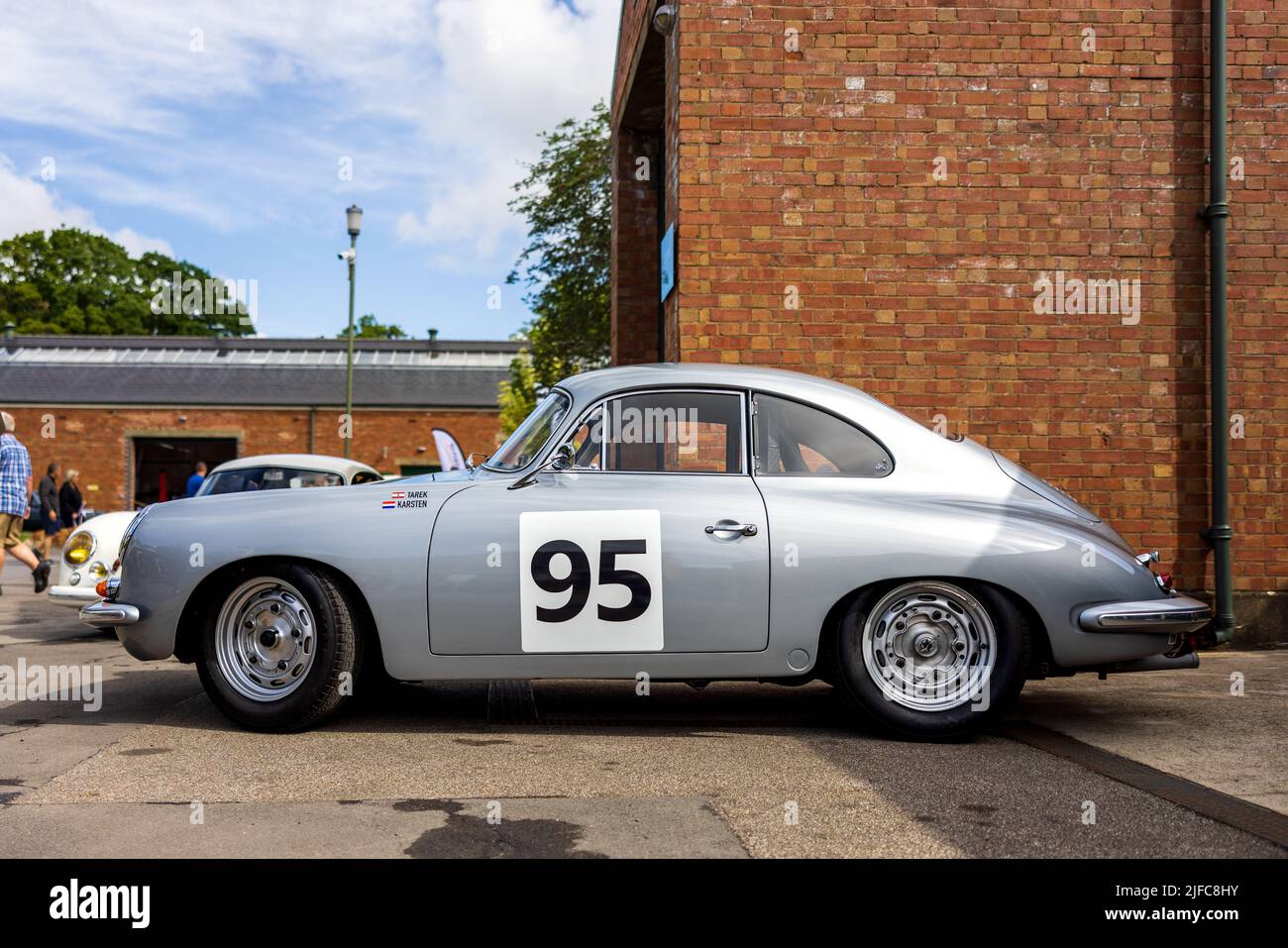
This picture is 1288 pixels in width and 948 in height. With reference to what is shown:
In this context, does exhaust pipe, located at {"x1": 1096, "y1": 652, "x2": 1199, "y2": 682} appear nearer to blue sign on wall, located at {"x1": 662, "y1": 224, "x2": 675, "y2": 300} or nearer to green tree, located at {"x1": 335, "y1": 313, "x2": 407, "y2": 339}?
blue sign on wall, located at {"x1": 662, "y1": 224, "x2": 675, "y2": 300}

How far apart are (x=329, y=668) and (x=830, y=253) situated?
4.89 meters

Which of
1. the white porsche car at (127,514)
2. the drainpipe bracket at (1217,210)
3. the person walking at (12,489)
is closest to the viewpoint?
the drainpipe bracket at (1217,210)

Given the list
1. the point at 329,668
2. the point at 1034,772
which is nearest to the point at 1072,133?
the point at 1034,772

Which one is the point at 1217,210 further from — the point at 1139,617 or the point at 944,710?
the point at 944,710

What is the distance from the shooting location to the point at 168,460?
4106 cm

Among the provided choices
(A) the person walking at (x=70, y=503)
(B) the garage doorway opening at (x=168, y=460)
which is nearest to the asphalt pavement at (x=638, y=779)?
(A) the person walking at (x=70, y=503)

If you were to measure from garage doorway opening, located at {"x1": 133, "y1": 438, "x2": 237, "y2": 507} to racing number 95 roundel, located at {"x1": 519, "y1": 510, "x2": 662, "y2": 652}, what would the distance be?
38.4 metres

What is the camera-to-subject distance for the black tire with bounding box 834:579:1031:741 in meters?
4.61

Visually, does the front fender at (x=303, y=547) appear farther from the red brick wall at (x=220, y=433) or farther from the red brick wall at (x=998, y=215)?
the red brick wall at (x=220, y=433)

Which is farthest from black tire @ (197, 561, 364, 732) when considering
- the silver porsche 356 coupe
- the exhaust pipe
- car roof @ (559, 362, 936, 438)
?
the exhaust pipe

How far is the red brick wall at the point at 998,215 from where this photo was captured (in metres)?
7.95
